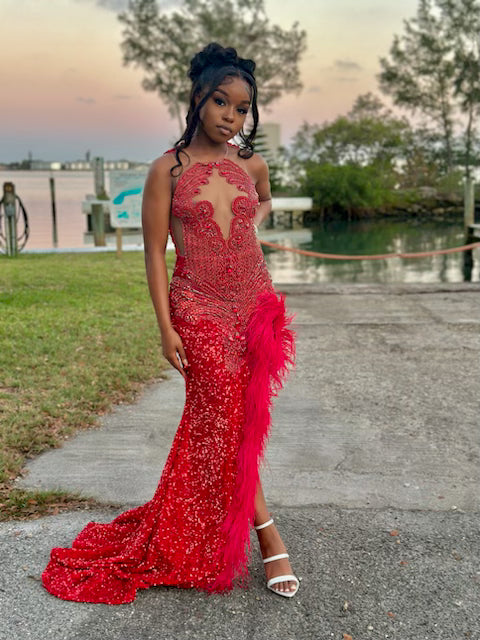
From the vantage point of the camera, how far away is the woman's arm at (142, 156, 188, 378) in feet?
8.06

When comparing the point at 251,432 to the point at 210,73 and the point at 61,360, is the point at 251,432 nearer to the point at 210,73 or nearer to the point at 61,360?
the point at 210,73

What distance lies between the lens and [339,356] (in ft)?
20.1

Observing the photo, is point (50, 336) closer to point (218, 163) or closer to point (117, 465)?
point (117, 465)

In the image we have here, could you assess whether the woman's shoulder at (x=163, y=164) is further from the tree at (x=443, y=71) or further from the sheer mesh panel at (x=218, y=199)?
the tree at (x=443, y=71)

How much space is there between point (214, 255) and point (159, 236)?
0.21 m

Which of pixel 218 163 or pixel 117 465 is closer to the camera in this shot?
pixel 218 163

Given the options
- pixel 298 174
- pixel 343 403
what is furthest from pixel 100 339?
pixel 298 174

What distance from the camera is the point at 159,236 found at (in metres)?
2.49

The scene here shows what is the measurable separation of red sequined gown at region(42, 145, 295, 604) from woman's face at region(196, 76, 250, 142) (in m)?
0.14

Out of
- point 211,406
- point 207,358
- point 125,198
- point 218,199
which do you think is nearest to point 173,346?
point 207,358

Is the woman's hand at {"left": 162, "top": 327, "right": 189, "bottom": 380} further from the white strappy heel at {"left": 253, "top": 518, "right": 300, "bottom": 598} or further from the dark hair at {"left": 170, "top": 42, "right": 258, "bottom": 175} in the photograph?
the white strappy heel at {"left": 253, "top": 518, "right": 300, "bottom": 598}

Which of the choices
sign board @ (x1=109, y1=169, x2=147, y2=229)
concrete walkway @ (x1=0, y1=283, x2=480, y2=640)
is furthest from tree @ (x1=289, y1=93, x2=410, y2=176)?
concrete walkway @ (x1=0, y1=283, x2=480, y2=640)

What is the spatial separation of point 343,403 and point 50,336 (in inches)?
113

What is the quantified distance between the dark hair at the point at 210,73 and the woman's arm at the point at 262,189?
29 centimetres
